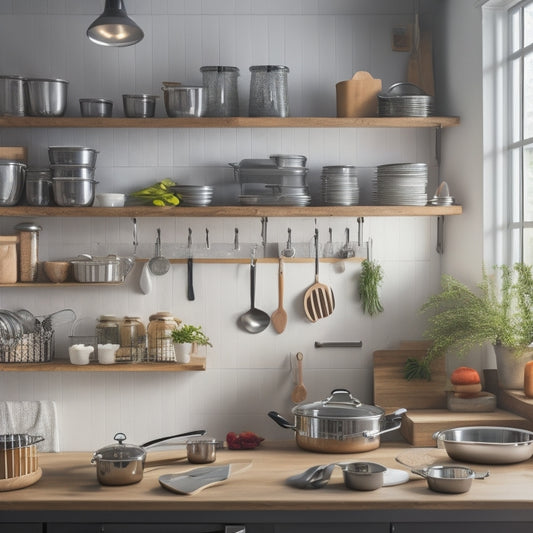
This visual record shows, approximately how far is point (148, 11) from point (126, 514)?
2.60 metres

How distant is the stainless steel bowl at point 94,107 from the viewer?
3984mm

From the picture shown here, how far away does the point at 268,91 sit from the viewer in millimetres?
4012

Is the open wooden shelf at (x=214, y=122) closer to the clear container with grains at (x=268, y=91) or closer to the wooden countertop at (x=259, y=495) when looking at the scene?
the clear container with grains at (x=268, y=91)

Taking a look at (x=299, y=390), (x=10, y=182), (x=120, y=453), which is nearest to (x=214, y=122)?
(x=10, y=182)

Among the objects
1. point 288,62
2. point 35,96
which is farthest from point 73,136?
point 288,62

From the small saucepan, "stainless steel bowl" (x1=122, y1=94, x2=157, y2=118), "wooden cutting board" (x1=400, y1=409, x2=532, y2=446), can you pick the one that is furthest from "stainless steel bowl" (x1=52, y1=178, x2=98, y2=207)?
"wooden cutting board" (x1=400, y1=409, x2=532, y2=446)

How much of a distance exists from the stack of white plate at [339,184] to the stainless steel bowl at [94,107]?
110 cm

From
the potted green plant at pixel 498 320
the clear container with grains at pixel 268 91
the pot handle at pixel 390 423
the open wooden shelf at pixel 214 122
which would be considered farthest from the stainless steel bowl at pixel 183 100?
the pot handle at pixel 390 423

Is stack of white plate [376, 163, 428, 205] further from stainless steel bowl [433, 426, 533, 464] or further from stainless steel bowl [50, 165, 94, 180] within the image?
stainless steel bowl [50, 165, 94, 180]

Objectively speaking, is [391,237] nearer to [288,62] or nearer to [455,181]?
[455,181]

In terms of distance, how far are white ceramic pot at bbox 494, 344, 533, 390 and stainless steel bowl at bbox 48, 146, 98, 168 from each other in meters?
2.10

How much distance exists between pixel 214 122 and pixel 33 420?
1.73 metres

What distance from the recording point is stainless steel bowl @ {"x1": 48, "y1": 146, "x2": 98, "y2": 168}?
3938mm

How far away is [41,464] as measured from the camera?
3289mm
